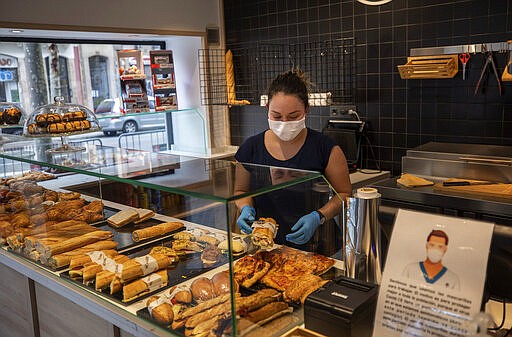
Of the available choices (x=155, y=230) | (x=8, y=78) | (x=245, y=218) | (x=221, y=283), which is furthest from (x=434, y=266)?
(x=8, y=78)

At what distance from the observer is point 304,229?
1.54 metres

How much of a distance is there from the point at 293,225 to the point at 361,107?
244 centimetres

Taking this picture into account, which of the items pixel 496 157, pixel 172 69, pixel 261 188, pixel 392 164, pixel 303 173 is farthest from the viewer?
pixel 172 69

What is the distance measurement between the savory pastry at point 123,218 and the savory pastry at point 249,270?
27.3 inches

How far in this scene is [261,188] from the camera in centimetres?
131

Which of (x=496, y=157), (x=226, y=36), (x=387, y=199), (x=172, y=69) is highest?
(x=226, y=36)

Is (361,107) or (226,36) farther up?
(226,36)

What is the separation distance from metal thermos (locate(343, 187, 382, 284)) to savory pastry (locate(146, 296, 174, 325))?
504 mm

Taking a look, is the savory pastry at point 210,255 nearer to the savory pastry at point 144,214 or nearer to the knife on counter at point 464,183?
the savory pastry at point 144,214

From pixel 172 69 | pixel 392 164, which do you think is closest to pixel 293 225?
pixel 392 164

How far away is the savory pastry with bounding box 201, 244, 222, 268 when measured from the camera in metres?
1.56

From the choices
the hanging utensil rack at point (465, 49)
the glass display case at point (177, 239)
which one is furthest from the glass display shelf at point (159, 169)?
the hanging utensil rack at point (465, 49)

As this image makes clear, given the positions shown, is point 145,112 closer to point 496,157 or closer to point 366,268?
point 496,157

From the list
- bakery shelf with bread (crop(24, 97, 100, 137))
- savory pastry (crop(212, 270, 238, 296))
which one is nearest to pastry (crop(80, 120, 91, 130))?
bakery shelf with bread (crop(24, 97, 100, 137))
